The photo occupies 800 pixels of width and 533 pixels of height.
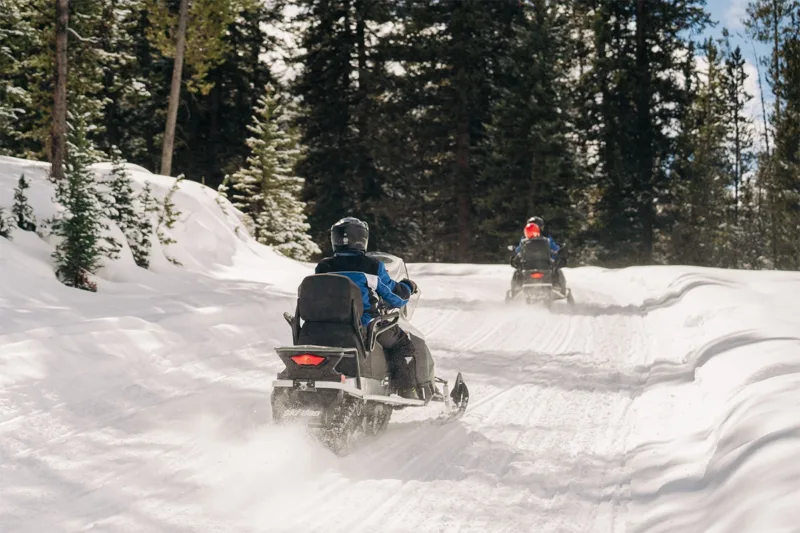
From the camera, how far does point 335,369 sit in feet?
19.0

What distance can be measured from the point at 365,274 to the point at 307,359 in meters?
0.97

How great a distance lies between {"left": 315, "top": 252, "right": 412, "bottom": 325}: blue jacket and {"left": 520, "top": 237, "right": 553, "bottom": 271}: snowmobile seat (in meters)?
9.48

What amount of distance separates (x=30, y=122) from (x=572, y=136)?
25098 mm

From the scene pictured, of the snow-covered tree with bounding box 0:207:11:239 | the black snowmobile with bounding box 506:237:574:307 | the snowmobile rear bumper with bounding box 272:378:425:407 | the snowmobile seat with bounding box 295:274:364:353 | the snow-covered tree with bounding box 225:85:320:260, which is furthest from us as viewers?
the snow-covered tree with bounding box 225:85:320:260

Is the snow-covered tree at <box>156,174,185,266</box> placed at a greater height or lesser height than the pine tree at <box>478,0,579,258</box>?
lesser

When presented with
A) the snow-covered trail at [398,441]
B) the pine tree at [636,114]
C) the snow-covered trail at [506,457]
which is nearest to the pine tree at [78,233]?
the snow-covered trail at [398,441]

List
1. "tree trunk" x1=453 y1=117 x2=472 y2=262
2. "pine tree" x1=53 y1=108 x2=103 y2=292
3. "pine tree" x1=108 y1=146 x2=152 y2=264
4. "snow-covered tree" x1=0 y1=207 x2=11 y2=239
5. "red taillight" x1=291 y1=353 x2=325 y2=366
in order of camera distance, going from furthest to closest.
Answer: "tree trunk" x1=453 y1=117 x2=472 y2=262, "pine tree" x1=108 y1=146 x2=152 y2=264, "snow-covered tree" x1=0 y1=207 x2=11 y2=239, "pine tree" x1=53 y1=108 x2=103 y2=292, "red taillight" x1=291 y1=353 x2=325 y2=366

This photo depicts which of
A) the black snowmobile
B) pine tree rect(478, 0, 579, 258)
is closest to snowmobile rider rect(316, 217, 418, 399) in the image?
the black snowmobile

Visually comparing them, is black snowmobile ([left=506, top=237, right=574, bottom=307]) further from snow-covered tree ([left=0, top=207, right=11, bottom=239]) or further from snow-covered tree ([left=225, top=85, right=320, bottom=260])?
snow-covered tree ([left=225, top=85, right=320, bottom=260])

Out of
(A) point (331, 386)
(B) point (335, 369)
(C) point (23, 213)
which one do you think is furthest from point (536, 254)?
(A) point (331, 386)

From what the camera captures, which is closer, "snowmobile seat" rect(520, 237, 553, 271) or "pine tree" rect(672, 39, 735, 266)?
"snowmobile seat" rect(520, 237, 553, 271)

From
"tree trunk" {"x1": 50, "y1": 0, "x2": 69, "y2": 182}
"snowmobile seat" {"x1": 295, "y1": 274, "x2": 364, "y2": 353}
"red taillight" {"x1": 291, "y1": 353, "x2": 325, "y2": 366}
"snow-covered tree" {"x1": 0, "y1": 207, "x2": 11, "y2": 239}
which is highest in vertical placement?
"tree trunk" {"x1": 50, "y1": 0, "x2": 69, "y2": 182}

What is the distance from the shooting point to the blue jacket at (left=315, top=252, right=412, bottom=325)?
6.28 meters

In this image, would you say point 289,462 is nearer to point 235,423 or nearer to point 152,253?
point 235,423
